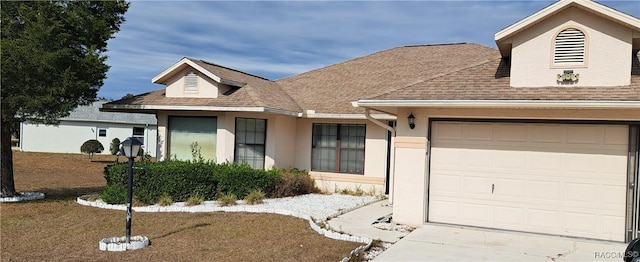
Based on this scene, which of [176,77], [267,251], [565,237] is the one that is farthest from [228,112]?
[565,237]

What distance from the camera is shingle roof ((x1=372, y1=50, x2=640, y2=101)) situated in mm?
8539

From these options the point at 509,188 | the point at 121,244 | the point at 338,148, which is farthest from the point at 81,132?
the point at 509,188

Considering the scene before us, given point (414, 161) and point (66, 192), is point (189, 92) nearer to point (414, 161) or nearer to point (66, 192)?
point (66, 192)

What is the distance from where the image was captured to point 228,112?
1427cm

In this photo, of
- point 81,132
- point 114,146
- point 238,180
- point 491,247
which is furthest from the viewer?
point 81,132

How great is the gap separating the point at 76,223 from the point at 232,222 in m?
3.32

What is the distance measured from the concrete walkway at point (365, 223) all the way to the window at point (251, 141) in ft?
13.1

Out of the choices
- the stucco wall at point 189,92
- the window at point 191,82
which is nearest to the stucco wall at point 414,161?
the stucco wall at point 189,92

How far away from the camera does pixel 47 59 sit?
11852 mm

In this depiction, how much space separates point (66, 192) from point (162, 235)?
322 inches

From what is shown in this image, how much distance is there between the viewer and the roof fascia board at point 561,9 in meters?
8.59

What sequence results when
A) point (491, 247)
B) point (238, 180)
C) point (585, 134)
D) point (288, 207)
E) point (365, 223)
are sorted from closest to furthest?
point (491, 247) < point (585, 134) < point (365, 223) < point (288, 207) < point (238, 180)

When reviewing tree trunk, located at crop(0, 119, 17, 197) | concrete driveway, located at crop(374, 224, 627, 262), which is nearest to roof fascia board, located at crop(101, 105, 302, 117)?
tree trunk, located at crop(0, 119, 17, 197)

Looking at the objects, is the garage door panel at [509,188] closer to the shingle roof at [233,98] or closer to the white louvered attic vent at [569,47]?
the white louvered attic vent at [569,47]
